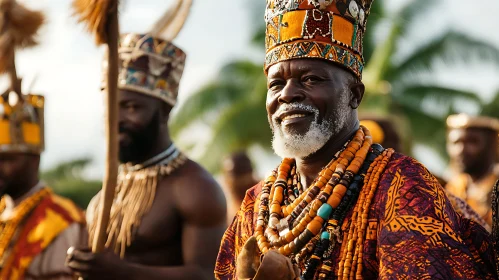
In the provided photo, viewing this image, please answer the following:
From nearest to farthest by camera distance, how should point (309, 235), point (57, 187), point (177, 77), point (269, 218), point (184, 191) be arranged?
point (309, 235)
point (269, 218)
point (184, 191)
point (177, 77)
point (57, 187)

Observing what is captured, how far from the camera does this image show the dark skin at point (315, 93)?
4062 millimetres

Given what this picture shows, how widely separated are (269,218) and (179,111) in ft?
80.5

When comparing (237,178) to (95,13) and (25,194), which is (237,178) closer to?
(25,194)

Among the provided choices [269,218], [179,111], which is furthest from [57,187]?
[269,218]

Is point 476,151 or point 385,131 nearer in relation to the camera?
point 385,131

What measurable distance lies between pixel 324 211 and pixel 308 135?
0.35m

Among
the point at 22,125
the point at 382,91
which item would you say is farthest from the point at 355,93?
the point at 382,91

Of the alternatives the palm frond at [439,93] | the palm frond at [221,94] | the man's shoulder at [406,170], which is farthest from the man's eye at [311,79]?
the palm frond at [439,93]

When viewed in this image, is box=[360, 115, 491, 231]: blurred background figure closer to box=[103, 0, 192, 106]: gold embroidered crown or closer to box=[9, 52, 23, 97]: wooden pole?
box=[103, 0, 192, 106]: gold embroidered crown

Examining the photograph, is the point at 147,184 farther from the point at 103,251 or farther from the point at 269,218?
the point at 269,218

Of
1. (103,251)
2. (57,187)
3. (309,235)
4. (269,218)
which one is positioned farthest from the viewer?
(57,187)

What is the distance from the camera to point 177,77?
654cm

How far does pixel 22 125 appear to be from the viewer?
781 centimetres

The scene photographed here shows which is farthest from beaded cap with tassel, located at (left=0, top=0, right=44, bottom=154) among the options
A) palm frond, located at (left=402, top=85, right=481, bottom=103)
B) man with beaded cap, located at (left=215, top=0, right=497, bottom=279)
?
palm frond, located at (left=402, top=85, right=481, bottom=103)
